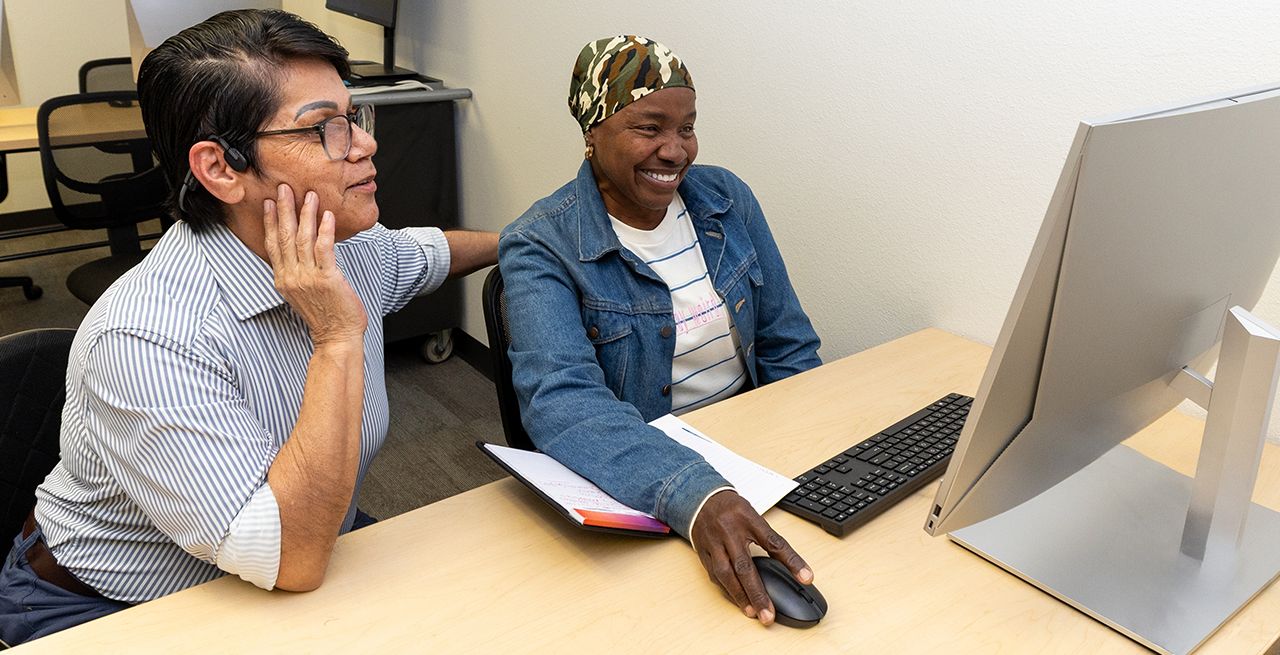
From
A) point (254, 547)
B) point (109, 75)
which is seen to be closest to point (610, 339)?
point (254, 547)

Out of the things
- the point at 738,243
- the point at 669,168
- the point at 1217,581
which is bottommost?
the point at 1217,581

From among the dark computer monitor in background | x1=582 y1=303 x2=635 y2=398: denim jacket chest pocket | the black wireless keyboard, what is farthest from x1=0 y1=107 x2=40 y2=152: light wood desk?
the black wireless keyboard

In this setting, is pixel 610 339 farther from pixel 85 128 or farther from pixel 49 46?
pixel 49 46

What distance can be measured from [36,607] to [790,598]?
88cm

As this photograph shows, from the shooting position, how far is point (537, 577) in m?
1.08

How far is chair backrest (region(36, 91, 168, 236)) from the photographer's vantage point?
307cm

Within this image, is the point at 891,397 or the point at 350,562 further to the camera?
the point at 891,397

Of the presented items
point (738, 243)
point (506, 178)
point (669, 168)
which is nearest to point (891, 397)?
point (738, 243)

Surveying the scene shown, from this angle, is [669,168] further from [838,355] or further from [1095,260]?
[1095,260]

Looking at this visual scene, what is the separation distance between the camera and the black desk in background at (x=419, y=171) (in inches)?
119

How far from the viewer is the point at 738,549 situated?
106cm

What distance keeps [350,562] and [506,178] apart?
2052 mm

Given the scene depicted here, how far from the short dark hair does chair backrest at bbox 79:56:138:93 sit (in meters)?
2.83

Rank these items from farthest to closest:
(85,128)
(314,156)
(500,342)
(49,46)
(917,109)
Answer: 1. (49,46)
2. (85,128)
3. (917,109)
4. (500,342)
5. (314,156)
